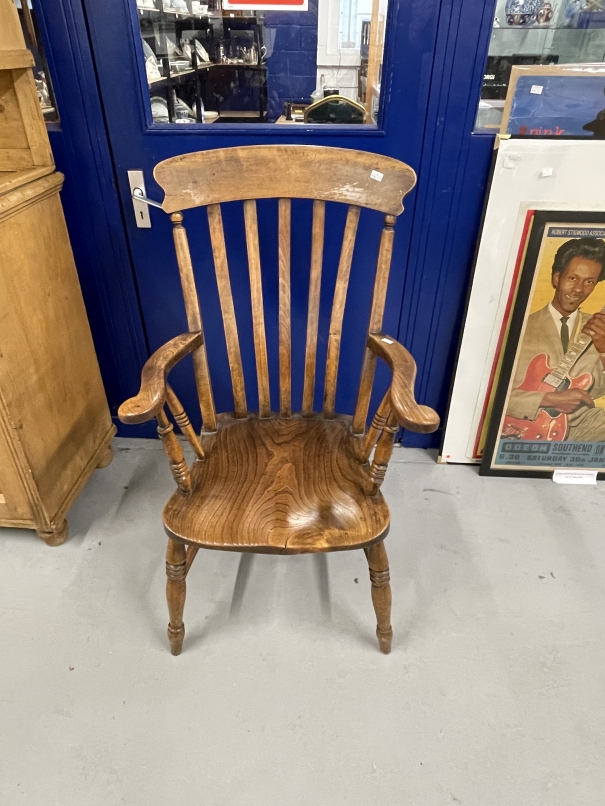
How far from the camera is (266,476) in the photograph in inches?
46.4

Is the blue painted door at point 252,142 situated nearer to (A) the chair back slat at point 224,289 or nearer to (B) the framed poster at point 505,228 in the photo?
(B) the framed poster at point 505,228

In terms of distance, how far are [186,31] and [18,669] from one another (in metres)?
1.65

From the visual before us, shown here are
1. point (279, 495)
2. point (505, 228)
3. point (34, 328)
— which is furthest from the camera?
point (505, 228)

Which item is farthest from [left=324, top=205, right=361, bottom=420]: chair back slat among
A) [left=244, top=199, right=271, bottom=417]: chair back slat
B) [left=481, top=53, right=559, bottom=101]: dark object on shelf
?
[left=481, top=53, right=559, bottom=101]: dark object on shelf

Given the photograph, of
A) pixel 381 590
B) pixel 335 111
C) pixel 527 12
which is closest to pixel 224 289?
pixel 335 111

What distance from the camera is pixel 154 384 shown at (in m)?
0.99

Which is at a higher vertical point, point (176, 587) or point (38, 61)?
point (38, 61)

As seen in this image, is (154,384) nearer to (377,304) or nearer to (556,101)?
(377,304)

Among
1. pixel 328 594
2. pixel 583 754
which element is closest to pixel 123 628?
pixel 328 594

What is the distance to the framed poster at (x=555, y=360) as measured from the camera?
57.6 inches

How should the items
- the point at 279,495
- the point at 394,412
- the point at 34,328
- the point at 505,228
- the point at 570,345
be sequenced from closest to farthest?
the point at 394,412 → the point at 279,495 → the point at 34,328 → the point at 505,228 → the point at 570,345

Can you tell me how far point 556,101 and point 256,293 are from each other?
90cm

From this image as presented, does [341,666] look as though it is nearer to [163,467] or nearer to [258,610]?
[258,610]

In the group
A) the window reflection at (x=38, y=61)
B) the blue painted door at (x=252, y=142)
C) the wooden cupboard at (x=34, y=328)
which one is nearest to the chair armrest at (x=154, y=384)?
the wooden cupboard at (x=34, y=328)
